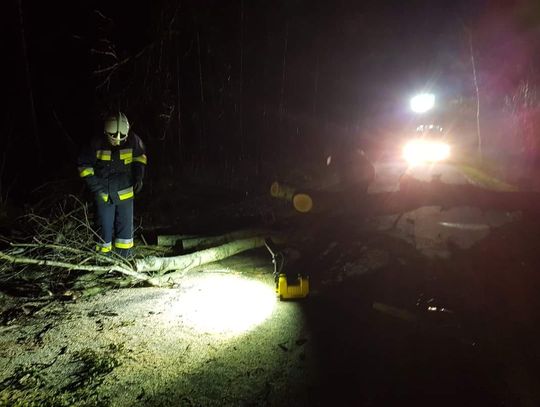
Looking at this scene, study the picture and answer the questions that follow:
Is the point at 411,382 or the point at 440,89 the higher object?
the point at 440,89

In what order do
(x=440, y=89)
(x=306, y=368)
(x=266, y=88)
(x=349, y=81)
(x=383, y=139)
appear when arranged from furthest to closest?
(x=440, y=89)
(x=383, y=139)
(x=349, y=81)
(x=266, y=88)
(x=306, y=368)

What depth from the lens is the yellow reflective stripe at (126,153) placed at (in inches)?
184

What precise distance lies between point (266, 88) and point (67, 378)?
1252 cm

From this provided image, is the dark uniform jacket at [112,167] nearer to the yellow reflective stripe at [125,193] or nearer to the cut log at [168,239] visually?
the yellow reflective stripe at [125,193]

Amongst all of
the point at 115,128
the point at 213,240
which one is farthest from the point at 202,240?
the point at 115,128

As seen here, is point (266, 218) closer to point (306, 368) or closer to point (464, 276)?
point (464, 276)

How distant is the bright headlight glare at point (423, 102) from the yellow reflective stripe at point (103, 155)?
19.0 meters

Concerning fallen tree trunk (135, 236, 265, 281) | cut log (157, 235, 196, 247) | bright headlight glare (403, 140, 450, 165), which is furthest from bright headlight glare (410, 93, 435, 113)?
cut log (157, 235, 196, 247)

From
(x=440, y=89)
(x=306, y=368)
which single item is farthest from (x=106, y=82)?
(x=440, y=89)

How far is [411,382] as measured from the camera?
2.64 meters

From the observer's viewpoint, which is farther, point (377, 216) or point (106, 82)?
point (106, 82)

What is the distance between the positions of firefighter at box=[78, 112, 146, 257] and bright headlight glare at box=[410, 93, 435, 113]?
1859 cm

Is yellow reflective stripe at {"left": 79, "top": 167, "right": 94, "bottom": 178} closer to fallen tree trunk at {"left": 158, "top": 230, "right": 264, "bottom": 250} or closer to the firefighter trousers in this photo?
the firefighter trousers

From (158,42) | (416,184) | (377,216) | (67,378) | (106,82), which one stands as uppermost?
(158,42)
